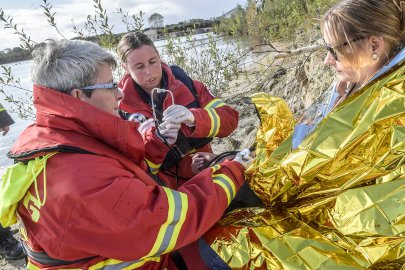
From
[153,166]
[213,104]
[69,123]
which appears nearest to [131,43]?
[213,104]

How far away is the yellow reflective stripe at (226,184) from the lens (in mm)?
1544

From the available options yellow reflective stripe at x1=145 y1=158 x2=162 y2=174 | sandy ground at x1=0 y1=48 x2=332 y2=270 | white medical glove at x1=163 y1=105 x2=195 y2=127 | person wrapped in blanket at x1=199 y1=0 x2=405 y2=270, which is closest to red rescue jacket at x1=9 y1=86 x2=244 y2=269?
person wrapped in blanket at x1=199 y1=0 x2=405 y2=270

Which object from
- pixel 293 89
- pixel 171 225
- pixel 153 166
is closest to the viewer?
pixel 171 225

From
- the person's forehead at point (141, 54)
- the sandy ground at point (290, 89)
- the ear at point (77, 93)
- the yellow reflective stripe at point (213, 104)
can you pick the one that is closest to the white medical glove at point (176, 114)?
the yellow reflective stripe at point (213, 104)

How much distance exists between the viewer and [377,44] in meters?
1.58

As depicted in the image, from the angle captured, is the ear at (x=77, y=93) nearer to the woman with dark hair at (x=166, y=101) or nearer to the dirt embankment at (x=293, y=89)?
the woman with dark hair at (x=166, y=101)

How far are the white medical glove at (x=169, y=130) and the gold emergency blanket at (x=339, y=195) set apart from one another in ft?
2.40

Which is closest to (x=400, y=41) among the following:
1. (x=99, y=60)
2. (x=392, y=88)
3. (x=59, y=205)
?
(x=392, y=88)

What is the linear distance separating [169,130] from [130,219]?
94 cm

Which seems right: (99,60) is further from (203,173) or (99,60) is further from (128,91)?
(128,91)

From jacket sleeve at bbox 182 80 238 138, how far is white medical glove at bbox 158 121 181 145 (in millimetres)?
199

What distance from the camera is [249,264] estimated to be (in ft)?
4.80

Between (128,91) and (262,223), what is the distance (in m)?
1.51

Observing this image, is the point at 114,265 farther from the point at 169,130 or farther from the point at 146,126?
the point at 146,126
